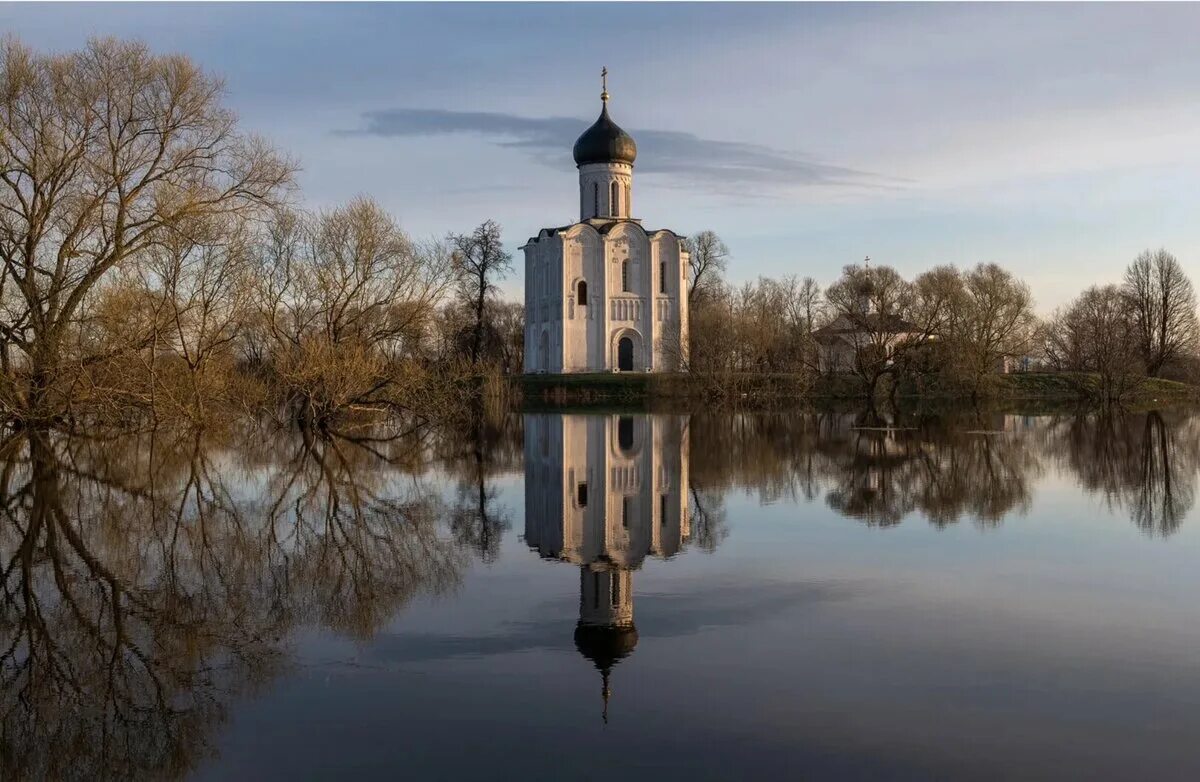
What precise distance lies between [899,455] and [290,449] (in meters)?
10.3

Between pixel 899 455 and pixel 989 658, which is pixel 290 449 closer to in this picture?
pixel 899 455

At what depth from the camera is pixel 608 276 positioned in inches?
2037

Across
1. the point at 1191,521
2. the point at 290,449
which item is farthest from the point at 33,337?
the point at 1191,521

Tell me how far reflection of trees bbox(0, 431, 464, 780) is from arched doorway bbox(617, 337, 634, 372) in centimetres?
3822

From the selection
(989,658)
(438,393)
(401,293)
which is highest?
(401,293)

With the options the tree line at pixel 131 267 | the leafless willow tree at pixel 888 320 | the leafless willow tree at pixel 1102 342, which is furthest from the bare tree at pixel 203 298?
the leafless willow tree at pixel 1102 342

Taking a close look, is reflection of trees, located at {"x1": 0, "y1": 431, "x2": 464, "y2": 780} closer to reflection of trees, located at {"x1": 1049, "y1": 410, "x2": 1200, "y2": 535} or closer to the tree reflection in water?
the tree reflection in water

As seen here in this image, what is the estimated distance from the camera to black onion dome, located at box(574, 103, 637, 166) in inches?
A: 1998

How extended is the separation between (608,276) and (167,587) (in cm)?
4511

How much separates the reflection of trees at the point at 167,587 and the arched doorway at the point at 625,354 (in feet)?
125

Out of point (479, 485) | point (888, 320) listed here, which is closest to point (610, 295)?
point (888, 320)

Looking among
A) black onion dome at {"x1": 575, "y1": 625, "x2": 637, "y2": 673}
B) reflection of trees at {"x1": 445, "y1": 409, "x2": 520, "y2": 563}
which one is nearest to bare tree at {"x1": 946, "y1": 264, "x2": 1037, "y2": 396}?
reflection of trees at {"x1": 445, "y1": 409, "x2": 520, "y2": 563}

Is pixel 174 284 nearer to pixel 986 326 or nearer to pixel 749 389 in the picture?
pixel 749 389

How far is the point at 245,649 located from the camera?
19.0 feet
